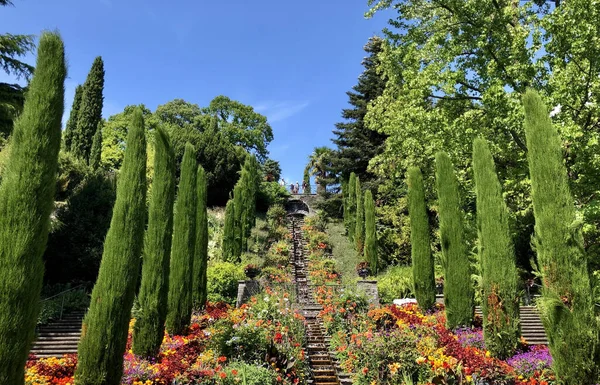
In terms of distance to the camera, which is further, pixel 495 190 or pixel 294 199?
pixel 294 199

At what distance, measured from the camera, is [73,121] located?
982 inches

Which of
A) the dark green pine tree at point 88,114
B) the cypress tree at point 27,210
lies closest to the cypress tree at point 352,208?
the dark green pine tree at point 88,114

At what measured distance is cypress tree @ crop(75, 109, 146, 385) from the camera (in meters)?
5.61

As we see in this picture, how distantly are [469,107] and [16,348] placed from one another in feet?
44.2

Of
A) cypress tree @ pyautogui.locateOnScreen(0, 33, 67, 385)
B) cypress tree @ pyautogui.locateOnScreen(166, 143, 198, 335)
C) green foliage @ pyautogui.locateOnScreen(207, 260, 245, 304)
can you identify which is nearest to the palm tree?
green foliage @ pyautogui.locateOnScreen(207, 260, 245, 304)

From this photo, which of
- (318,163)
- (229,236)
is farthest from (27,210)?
(318,163)

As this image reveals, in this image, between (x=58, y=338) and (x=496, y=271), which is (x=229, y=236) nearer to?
(x=58, y=338)

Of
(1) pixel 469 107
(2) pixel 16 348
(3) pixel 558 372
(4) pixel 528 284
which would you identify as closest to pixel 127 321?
(2) pixel 16 348

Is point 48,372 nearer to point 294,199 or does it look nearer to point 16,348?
point 16,348

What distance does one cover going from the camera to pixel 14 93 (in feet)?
38.4

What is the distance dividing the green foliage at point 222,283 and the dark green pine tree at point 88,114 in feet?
43.6

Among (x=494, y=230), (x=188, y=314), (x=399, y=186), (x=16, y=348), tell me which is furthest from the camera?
(x=399, y=186)

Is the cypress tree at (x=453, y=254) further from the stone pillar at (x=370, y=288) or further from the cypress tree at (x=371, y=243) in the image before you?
the cypress tree at (x=371, y=243)

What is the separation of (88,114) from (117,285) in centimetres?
2122
